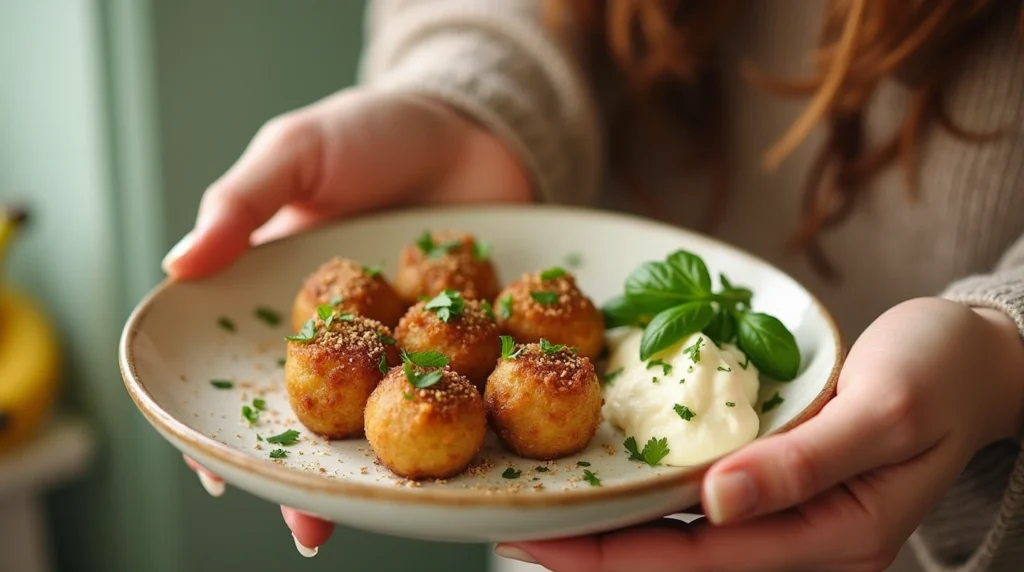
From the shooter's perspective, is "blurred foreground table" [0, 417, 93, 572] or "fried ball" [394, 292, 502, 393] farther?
"blurred foreground table" [0, 417, 93, 572]

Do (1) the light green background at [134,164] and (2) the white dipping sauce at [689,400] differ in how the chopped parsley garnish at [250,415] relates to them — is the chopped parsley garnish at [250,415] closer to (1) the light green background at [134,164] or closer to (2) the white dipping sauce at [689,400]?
(2) the white dipping sauce at [689,400]

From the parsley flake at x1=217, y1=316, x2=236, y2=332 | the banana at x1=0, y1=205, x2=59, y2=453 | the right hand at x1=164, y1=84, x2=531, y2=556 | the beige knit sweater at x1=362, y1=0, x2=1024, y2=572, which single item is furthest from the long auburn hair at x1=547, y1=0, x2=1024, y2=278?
the banana at x1=0, y1=205, x2=59, y2=453

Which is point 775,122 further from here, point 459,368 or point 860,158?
point 459,368

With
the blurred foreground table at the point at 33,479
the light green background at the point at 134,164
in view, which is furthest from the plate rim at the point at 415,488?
the blurred foreground table at the point at 33,479

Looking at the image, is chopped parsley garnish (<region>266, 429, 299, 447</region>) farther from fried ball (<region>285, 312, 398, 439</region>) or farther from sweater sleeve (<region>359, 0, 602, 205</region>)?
sweater sleeve (<region>359, 0, 602, 205</region>)

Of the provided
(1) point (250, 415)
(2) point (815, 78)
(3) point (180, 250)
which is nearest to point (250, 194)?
(3) point (180, 250)
